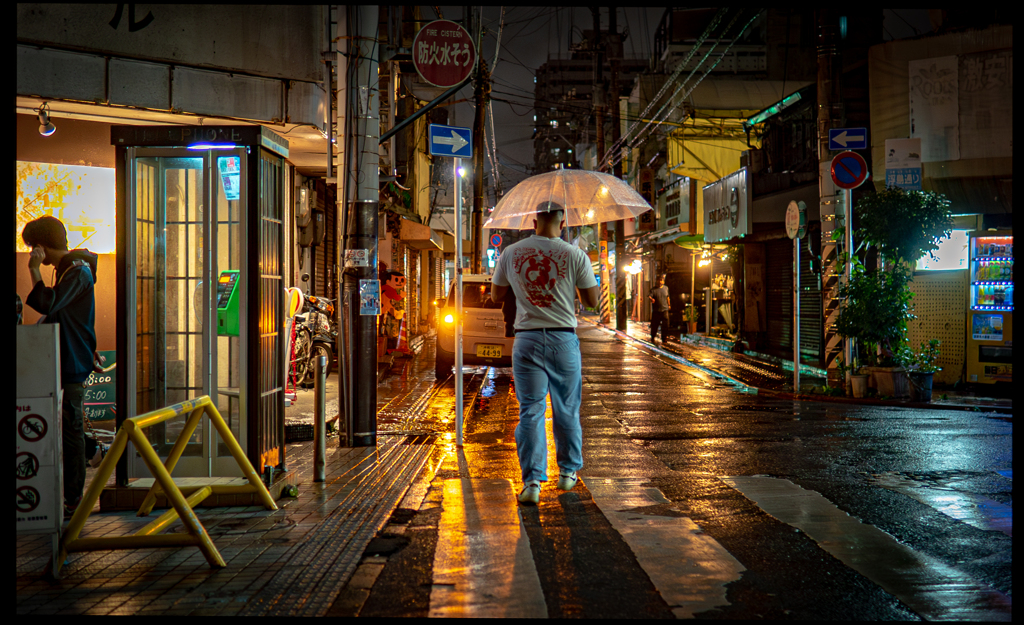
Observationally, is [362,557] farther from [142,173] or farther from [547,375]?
[142,173]

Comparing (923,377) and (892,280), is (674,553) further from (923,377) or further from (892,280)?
(892,280)

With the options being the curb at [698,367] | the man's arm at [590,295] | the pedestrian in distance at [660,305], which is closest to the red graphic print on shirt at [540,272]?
the man's arm at [590,295]

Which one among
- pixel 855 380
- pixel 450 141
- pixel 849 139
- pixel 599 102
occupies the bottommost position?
pixel 855 380

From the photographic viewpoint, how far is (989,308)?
Answer: 13594 millimetres

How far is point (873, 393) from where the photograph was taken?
13.1 m

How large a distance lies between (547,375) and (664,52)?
3774 cm

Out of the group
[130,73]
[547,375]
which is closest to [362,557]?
[547,375]

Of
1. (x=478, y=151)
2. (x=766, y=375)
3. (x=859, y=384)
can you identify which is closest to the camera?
(x=859, y=384)

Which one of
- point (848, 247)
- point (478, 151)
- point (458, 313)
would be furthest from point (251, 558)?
point (478, 151)

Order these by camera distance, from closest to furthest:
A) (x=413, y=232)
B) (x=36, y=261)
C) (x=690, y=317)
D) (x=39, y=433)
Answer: (x=39, y=433) → (x=36, y=261) → (x=413, y=232) → (x=690, y=317)

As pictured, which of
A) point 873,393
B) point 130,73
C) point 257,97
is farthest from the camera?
point 873,393

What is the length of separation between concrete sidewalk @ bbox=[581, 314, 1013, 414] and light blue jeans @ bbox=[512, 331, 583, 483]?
6089 millimetres

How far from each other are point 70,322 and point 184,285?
1.06 meters

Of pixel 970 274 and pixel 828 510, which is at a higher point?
pixel 970 274
